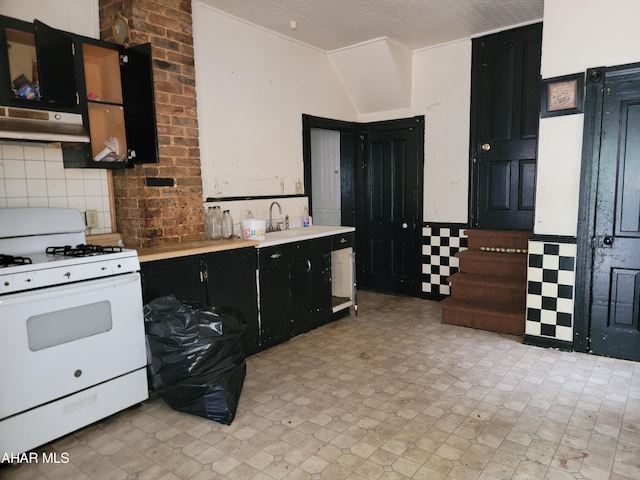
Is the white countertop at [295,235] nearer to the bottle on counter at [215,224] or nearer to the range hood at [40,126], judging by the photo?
the bottle on counter at [215,224]

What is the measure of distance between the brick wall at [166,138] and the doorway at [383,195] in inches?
69.1

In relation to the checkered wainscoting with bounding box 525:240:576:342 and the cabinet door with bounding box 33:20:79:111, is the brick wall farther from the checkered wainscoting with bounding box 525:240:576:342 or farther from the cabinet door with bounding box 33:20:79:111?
the checkered wainscoting with bounding box 525:240:576:342

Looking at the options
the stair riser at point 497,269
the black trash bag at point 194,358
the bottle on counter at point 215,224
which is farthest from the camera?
the stair riser at point 497,269

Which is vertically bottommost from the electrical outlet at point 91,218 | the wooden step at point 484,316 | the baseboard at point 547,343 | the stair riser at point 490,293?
the baseboard at point 547,343

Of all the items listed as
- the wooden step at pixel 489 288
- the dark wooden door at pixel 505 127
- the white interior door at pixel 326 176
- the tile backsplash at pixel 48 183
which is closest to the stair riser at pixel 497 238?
the dark wooden door at pixel 505 127

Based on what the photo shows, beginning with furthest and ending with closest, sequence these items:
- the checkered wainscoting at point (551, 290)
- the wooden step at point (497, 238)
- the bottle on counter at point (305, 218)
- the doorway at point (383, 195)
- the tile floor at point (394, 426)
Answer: the doorway at point (383, 195), the bottle on counter at point (305, 218), the wooden step at point (497, 238), the checkered wainscoting at point (551, 290), the tile floor at point (394, 426)

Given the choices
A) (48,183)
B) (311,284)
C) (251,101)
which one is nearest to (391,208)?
(311,284)

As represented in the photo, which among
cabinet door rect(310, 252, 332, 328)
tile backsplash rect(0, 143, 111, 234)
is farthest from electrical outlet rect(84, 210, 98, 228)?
cabinet door rect(310, 252, 332, 328)

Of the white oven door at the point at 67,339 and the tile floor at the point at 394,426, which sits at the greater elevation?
the white oven door at the point at 67,339

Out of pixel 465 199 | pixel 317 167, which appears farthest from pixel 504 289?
pixel 317 167

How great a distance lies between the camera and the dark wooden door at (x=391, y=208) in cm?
527

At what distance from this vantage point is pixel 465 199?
4.90m

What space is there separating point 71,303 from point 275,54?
3242mm

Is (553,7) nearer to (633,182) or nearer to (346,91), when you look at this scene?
(633,182)
